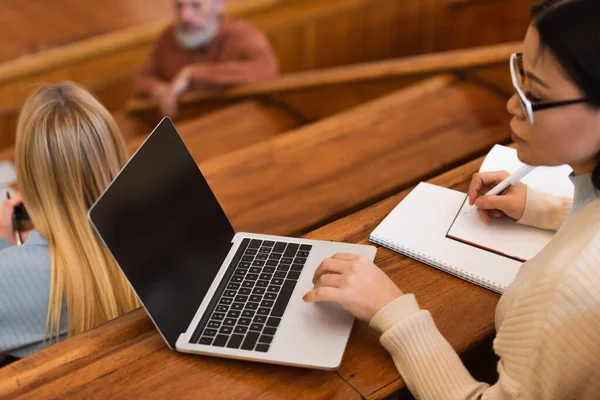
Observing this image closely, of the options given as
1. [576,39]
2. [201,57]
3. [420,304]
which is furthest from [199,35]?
[576,39]

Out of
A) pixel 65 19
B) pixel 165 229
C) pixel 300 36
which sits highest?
pixel 65 19

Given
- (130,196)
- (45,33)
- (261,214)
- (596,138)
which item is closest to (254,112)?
(261,214)

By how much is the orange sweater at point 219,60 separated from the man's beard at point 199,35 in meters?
0.03

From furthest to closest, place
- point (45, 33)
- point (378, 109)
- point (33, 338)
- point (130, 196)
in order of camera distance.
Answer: point (45, 33)
point (378, 109)
point (33, 338)
point (130, 196)

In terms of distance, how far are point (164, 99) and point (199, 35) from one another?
32 cm

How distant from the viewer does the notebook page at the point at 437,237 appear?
83cm

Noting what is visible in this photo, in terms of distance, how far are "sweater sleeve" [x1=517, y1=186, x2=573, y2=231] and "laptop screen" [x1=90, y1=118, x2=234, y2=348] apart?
0.46 m

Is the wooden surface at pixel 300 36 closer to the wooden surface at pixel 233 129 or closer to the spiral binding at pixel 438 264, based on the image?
the wooden surface at pixel 233 129

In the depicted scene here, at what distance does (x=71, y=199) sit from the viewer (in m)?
0.94

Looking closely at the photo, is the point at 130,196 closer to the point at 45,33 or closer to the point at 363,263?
the point at 363,263

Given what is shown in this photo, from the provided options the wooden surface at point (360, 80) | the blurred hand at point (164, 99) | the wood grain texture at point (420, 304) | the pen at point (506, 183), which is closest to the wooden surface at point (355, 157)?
the wooden surface at point (360, 80)

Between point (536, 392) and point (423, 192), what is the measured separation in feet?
1.40

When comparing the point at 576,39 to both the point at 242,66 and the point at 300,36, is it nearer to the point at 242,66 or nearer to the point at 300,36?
the point at 242,66

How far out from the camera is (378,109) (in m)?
1.54
